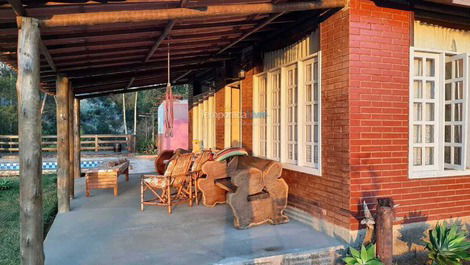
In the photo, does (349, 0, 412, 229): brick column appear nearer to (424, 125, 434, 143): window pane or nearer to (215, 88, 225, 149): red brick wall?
(424, 125, 434, 143): window pane

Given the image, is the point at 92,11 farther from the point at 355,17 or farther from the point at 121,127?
the point at 121,127

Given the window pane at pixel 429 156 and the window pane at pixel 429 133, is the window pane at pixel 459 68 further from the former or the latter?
the window pane at pixel 429 156

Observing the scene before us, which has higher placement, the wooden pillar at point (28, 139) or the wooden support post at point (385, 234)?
the wooden pillar at point (28, 139)

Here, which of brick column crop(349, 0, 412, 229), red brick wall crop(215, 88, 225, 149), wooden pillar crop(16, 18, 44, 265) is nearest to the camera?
wooden pillar crop(16, 18, 44, 265)

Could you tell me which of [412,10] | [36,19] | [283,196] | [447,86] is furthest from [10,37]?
[447,86]

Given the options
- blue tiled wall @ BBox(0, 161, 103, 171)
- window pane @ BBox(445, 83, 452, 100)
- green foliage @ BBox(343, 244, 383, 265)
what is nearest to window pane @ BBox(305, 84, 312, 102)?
window pane @ BBox(445, 83, 452, 100)

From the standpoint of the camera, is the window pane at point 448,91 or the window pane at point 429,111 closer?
the window pane at point 429,111

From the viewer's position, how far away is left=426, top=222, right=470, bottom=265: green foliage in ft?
12.2

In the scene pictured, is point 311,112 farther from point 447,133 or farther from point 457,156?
point 457,156

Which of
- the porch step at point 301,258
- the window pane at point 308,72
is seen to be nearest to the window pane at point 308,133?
the window pane at point 308,72

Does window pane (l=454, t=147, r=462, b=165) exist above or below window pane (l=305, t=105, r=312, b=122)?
below

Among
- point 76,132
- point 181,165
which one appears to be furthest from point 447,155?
point 76,132

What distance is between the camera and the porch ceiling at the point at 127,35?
131 inches

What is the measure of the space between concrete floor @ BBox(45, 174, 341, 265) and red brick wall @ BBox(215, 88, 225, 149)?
3171 mm
